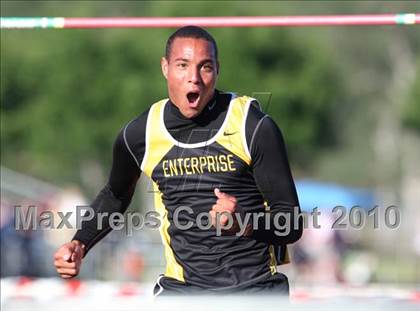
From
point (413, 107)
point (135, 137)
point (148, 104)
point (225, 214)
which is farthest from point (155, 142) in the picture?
point (413, 107)

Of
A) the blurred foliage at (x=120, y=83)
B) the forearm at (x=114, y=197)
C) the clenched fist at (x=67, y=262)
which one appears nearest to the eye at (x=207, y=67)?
the forearm at (x=114, y=197)

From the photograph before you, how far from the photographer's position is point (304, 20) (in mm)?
7062

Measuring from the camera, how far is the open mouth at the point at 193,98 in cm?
514

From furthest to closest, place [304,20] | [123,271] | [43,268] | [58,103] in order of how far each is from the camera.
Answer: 1. [58,103]
2. [123,271]
3. [43,268]
4. [304,20]

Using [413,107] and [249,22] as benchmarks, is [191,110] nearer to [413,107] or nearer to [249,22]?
[249,22]

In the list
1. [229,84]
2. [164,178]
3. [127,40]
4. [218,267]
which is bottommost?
[218,267]

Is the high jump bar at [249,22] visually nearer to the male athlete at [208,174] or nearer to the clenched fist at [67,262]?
the male athlete at [208,174]

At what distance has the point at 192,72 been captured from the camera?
5059 millimetres

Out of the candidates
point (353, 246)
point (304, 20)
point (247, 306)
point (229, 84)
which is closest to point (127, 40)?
point (229, 84)

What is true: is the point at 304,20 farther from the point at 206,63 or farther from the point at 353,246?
the point at 353,246

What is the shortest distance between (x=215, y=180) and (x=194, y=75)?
0.50 m

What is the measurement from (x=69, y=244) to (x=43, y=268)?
47.2ft

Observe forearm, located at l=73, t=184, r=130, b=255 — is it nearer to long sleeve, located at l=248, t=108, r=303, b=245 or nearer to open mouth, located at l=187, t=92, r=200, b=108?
open mouth, located at l=187, t=92, r=200, b=108

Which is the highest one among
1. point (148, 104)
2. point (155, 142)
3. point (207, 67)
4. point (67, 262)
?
point (148, 104)
